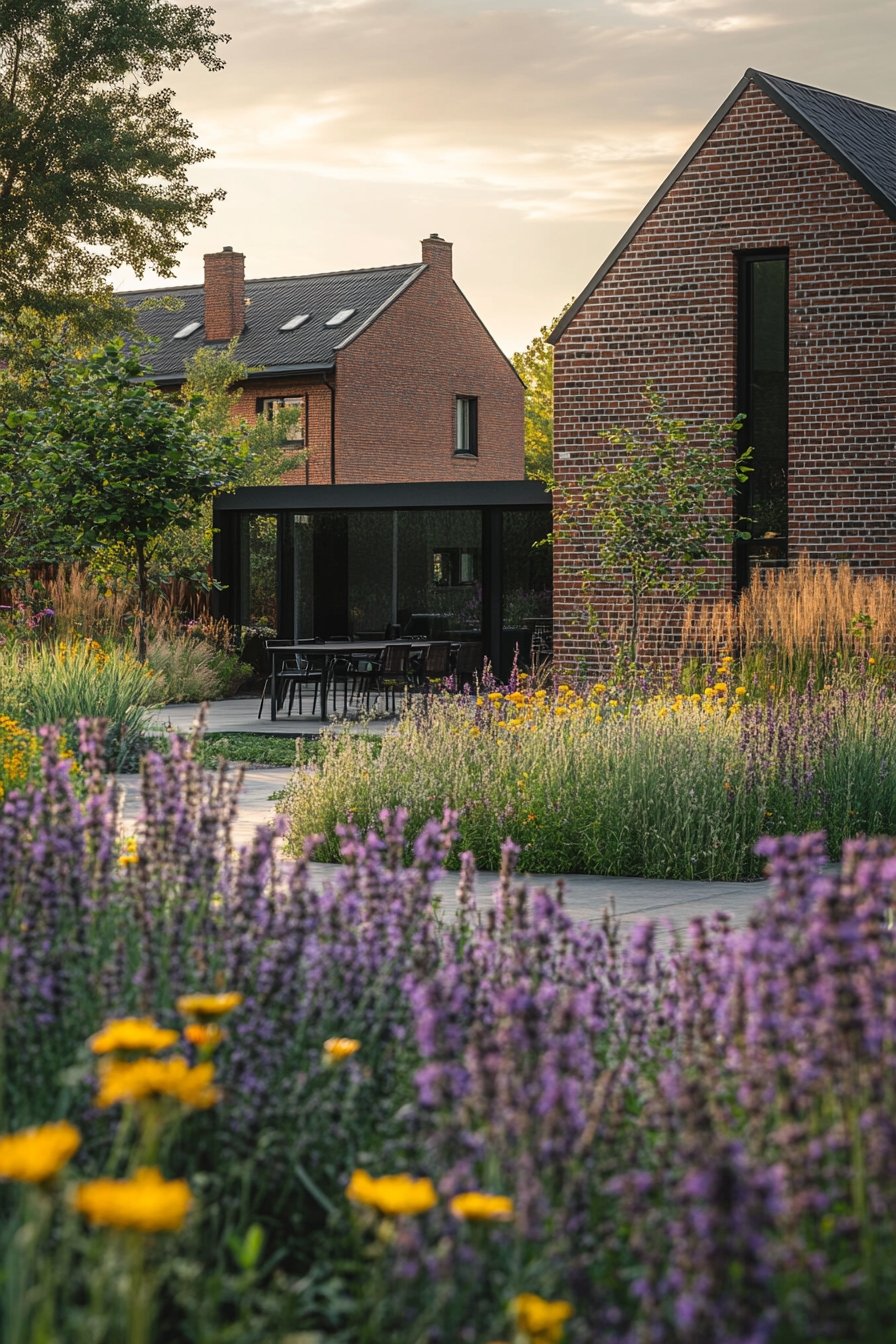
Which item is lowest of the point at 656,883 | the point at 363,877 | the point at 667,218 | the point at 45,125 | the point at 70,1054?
the point at 656,883

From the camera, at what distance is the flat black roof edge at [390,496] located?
22797 millimetres

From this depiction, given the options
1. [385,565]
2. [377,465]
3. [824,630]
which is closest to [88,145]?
[385,565]

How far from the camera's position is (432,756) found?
31.6ft

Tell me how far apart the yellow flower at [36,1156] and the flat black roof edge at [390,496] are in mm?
20609

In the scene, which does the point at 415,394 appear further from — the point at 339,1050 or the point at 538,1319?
the point at 538,1319

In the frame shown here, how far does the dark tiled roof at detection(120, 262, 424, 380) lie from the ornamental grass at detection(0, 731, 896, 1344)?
32.8 meters

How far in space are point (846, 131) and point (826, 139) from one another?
0.96 meters

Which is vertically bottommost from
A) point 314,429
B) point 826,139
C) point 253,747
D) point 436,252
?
point 253,747

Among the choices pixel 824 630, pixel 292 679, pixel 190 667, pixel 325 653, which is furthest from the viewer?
pixel 190 667

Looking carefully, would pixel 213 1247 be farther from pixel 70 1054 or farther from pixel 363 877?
pixel 363 877

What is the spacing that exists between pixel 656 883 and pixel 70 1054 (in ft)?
18.0

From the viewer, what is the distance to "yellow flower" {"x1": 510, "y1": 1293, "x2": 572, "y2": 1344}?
2035mm

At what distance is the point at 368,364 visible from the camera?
36875 mm

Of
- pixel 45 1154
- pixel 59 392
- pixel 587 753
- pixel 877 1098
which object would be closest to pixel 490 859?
pixel 587 753
